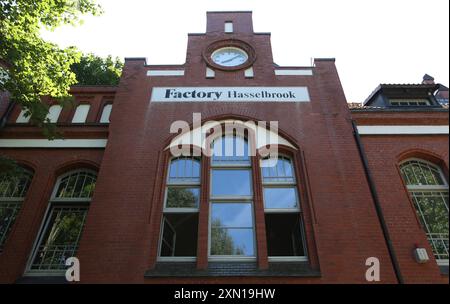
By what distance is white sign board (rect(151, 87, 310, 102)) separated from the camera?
8.76 meters

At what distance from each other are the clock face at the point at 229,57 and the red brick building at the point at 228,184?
111 millimetres

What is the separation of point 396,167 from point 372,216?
1789mm

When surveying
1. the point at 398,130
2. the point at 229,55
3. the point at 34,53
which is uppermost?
Answer: the point at 229,55

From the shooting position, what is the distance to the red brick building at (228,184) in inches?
247

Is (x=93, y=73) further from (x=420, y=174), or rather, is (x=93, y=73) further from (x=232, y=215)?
(x=420, y=174)

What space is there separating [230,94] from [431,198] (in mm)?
5952

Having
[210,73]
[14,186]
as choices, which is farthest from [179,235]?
[210,73]

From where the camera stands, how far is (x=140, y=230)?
21.4 ft

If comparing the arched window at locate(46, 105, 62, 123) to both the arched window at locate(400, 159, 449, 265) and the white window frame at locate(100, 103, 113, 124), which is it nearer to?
the white window frame at locate(100, 103, 113, 124)

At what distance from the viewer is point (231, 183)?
7.54 m

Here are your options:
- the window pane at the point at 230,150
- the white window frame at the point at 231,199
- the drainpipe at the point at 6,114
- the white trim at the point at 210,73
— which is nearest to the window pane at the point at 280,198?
the white window frame at the point at 231,199

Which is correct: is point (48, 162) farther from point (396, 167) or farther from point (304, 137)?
point (396, 167)

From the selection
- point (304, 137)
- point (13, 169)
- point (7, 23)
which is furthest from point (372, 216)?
point (7, 23)

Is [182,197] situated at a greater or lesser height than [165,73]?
lesser
